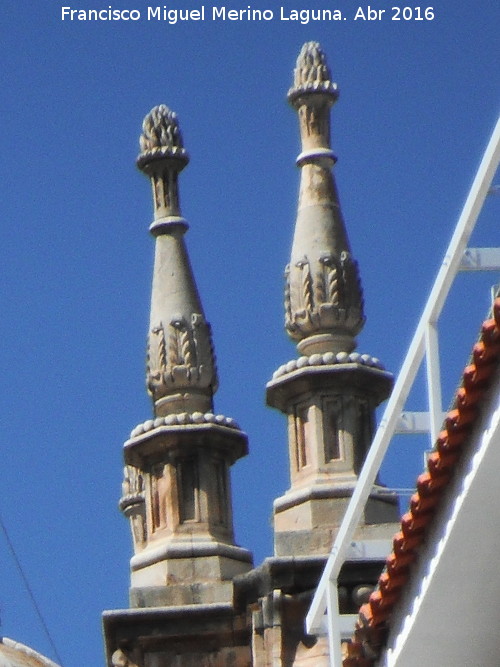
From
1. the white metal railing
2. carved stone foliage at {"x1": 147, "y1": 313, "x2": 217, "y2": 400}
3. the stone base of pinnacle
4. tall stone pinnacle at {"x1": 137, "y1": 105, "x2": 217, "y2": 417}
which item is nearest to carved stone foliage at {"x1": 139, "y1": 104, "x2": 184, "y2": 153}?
tall stone pinnacle at {"x1": 137, "y1": 105, "x2": 217, "y2": 417}

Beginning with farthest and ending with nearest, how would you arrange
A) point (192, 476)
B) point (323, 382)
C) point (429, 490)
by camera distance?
point (192, 476) < point (323, 382) < point (429, 490)

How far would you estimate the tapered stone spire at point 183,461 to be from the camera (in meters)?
23.8

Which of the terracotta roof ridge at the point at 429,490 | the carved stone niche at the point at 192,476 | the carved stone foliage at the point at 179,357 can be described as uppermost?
the carved stone foliage at the point at 179,357

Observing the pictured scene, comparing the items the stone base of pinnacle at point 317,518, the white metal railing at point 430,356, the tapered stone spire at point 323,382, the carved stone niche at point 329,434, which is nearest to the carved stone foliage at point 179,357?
the tapered stone spire at point 323,382

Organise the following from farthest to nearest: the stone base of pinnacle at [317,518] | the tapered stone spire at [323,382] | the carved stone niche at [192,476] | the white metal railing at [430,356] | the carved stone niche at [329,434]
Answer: the carved stone niche at [192,476] → the carved stone niche at [329,434] → the tapered stone spire at [323,382] → the stone base of pinnacle at [317,518] → the white metal railing at [430,356]

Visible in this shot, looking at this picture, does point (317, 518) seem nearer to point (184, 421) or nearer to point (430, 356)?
point (184, 421)

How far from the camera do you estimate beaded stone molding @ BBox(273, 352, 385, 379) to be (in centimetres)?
2341

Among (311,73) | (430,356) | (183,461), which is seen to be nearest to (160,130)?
(311,73)

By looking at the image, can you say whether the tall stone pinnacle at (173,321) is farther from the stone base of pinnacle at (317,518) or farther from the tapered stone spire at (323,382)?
the stone base of pinnacle at (317,518)

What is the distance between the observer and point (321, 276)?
77.7ft

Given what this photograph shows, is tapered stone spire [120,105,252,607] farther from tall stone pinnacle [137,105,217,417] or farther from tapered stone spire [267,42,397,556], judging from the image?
tapered stone spire [267,42,397,556]

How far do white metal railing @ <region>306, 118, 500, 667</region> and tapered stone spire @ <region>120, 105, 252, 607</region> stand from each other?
5762 millimetres

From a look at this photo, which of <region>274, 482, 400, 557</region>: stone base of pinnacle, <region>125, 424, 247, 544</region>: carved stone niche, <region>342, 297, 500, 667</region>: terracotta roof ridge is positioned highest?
<region>125, 424, 247, 544</region>: carved stone niche

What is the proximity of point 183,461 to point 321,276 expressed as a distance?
197 cm
